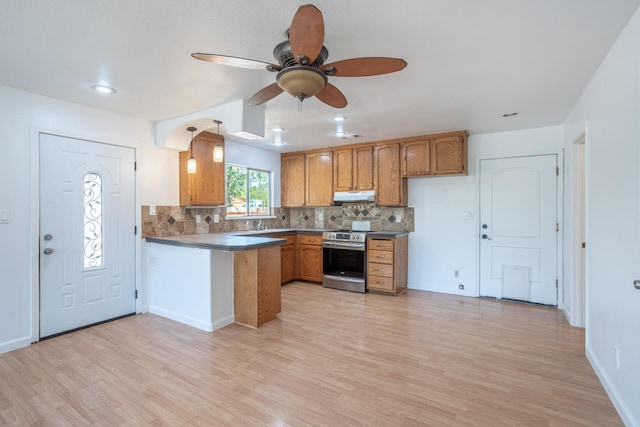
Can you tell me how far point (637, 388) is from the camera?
1.69m

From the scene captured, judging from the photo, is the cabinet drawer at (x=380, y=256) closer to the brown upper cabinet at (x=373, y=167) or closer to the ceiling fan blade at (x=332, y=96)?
the brown upper cabinet at (x=373, y=167)

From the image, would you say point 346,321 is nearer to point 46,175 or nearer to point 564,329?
point 564,329

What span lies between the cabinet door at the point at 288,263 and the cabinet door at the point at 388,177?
172 centimetres

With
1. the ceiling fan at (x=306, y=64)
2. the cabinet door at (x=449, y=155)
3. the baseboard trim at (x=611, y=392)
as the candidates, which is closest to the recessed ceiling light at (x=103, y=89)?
the ceiling fan at (x=306, y=64)

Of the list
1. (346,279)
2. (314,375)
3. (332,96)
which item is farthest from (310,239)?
(332,96)

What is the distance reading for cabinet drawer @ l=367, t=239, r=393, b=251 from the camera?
4.52 meters

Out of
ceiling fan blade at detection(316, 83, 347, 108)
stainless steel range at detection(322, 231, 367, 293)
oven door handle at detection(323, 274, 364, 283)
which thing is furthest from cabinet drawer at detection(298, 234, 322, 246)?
ceiling fan blade at detection(316, 83, 347, 108)

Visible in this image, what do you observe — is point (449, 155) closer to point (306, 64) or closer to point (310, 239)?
point (310, 239)

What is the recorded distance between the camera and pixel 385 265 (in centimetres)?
455

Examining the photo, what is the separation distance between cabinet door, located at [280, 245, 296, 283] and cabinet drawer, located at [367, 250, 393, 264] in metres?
1.40

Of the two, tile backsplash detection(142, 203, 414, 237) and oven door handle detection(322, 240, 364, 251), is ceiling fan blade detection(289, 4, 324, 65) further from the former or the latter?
oven door handle detection(322, 240, 364, 251)

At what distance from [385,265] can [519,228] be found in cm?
192

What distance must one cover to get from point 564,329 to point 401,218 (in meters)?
2.53

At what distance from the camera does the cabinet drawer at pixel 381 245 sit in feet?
14.8
